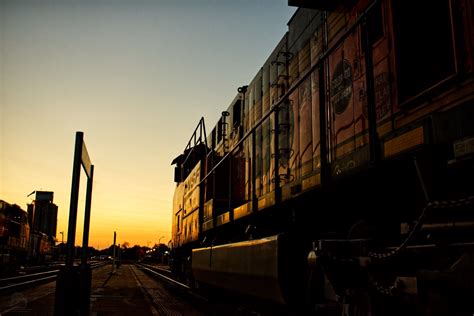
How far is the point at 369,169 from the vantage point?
3.32 meters

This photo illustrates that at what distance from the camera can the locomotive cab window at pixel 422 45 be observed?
10.8ft

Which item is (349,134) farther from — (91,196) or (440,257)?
(91,196)

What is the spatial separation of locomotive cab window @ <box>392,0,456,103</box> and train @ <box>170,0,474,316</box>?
10mm

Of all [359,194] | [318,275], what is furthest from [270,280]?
[359,194]

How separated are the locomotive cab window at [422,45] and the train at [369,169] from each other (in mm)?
10

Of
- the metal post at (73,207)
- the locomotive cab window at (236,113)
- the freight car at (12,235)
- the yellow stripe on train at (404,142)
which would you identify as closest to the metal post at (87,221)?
the metal post at (73,207)

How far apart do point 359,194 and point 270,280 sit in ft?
5.23

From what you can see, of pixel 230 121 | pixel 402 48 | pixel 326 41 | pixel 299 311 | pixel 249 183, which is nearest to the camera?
pixel 402 48

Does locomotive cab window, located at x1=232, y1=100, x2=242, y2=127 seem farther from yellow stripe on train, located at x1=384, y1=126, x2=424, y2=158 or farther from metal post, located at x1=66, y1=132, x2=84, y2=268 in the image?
yellow stripe on train, located at x1=384, y1=126, x2=424, y2=158

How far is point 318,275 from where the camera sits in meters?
Answer: 4.46

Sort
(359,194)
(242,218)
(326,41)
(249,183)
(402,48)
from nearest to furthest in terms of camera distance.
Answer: (402,48)
(359,194)
(326,41)
(242,218)
(249,183)

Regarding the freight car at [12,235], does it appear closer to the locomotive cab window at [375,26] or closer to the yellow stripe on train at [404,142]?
the locomotive cab window at [375,26]

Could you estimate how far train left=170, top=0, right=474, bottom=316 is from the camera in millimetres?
2805

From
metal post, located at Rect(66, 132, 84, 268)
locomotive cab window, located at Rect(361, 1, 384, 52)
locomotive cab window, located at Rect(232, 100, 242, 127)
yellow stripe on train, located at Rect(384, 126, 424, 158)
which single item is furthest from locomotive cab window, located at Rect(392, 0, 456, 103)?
locomotive cab window, located at Rect(232, 100, 242, 127)
